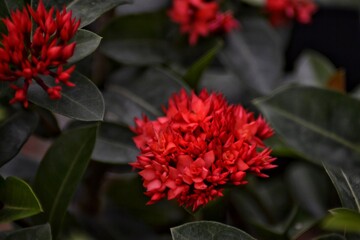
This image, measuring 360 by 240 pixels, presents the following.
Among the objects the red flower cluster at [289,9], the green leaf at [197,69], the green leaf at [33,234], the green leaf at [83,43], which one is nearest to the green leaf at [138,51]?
the green leaf at [197,69]

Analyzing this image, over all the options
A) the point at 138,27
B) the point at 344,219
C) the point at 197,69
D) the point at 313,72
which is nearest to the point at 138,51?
the point at 138,27

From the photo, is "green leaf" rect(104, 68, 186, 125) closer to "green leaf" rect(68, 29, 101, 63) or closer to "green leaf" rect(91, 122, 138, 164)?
"green leaf" rect(91, 122, 138, 164)

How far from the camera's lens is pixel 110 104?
110cm

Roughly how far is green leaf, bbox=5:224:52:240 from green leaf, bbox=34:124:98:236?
0.11 m

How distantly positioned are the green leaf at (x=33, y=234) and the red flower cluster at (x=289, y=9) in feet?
2.11

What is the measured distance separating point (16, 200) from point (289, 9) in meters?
0.64

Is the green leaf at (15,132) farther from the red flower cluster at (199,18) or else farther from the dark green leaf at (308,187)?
the dark green leaf at (308,187)

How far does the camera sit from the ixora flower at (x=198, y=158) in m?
0.74

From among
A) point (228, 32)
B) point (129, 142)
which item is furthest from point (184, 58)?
point (129, 142)

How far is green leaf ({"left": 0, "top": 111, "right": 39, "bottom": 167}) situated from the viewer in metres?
0.87

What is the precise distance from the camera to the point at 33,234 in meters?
0.80

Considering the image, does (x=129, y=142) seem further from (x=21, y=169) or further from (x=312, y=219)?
(x=312, y=219)

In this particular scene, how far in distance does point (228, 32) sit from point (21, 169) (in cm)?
46

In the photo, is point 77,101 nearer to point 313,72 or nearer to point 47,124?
point 47,124
